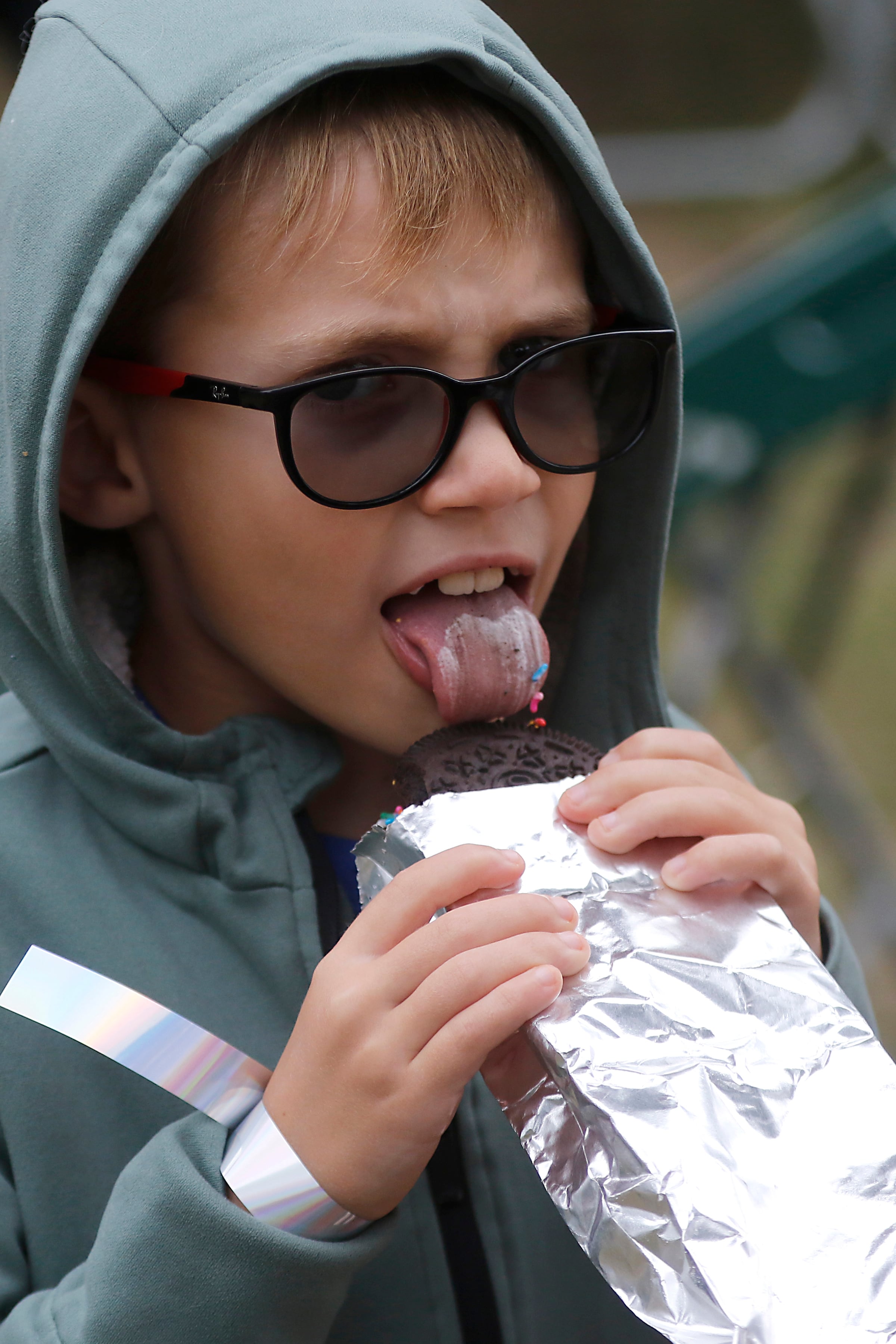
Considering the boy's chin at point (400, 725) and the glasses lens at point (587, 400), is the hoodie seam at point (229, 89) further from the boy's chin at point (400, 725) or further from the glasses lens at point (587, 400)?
the boy's chin at point (400, 725)

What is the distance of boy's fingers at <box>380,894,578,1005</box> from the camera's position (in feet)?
2.40

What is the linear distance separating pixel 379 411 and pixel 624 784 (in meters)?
0.33

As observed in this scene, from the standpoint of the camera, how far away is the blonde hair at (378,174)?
34.9 inches

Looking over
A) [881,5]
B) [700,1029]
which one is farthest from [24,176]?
[881,5]

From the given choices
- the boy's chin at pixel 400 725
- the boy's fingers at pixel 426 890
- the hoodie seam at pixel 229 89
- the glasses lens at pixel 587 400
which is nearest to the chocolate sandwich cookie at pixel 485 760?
the boy's chin at pixel 400 725

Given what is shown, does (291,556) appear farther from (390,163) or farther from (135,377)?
(390,163)

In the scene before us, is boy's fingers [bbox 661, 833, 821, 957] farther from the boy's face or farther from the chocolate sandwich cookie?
the boy's face

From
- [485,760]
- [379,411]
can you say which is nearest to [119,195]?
[379,411]

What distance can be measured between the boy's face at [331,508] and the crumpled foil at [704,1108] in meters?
0.19

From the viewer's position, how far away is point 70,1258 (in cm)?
89

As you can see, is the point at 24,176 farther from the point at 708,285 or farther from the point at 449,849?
the point at 708,285

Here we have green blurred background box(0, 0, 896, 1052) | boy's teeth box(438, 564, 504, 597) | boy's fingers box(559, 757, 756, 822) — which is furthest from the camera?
green blurred background box(0, 0, 896, 1052)

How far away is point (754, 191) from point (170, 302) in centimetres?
273

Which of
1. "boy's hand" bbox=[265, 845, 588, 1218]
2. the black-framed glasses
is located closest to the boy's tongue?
the black-framed glasses
